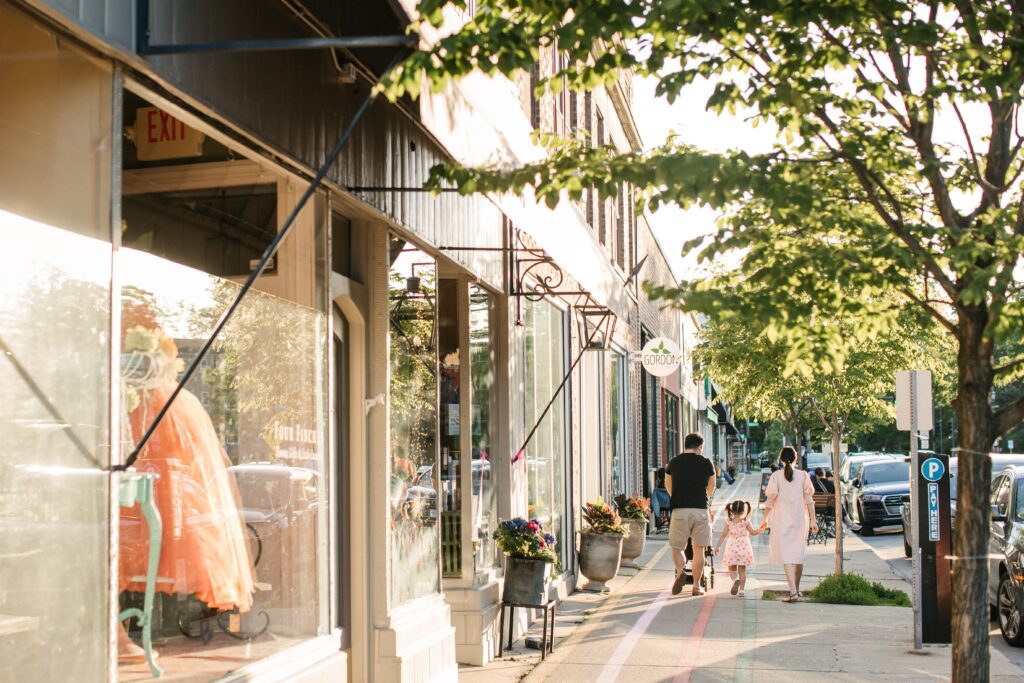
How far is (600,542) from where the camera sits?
15.0 metres

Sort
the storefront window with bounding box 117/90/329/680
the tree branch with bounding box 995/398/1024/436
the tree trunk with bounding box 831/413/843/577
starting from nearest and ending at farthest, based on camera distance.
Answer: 1. the storefront window with bounding box 117/90/329/680
2. the tree branch with bounding box 995/398/1024/436
3. the tree trunk with bounding box 831/413/843/577

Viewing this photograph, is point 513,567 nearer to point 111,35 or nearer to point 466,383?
point 466,383

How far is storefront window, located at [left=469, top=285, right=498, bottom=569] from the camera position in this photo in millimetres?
11047

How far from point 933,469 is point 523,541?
13.1ft

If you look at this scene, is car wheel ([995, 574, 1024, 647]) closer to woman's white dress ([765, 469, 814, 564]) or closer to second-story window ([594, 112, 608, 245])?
woman's white dress ([765, 469, 814, 564])

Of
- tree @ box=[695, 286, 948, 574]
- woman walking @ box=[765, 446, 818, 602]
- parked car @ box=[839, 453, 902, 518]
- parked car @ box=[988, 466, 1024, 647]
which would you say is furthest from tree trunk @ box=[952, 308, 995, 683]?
parked car @ box=[839, 453, 902, 518]

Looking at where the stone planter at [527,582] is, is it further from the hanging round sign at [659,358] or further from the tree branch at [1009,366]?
the hanging round sign at [659,358]

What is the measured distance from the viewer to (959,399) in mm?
6082

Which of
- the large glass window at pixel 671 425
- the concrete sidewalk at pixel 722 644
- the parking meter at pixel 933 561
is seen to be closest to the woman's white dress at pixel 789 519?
the concrete sidewalk at pixel 722 644

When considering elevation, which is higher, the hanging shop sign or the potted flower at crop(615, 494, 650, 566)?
the hanging shop sign

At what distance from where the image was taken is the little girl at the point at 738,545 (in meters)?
15.0

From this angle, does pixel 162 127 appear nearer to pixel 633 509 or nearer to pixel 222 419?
pixel 222 419

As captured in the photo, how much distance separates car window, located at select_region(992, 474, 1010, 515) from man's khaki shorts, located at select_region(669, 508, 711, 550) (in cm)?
329

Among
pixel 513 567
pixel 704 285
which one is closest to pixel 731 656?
pixel 513 567
